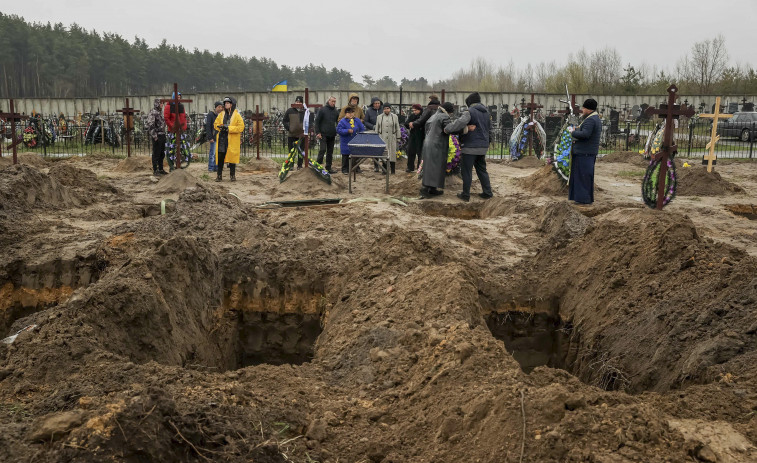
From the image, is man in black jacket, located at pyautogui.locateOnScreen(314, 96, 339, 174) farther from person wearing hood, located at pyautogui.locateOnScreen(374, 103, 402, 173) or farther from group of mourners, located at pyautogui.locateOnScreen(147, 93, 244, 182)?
group of mourners, located at pyautogui.locateOnScreen(147, 93, 244, 182)

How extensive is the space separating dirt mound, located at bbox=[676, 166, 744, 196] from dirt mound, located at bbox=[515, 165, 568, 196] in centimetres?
224

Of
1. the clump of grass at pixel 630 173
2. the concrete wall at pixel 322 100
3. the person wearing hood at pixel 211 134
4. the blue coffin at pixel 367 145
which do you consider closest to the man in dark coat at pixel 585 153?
the blue coffin at pixel 367 145

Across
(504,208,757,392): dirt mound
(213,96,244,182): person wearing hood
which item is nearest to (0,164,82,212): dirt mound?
(213,96,244,182): person wearing hood

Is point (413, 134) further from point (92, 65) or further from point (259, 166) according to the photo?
point (92, 65)

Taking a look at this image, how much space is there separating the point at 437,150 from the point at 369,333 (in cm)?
679

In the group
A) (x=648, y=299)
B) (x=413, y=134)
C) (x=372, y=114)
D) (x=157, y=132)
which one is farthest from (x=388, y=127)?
(x=648, y=299)

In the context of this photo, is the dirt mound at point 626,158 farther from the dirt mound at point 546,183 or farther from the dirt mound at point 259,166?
the dirt mound at point 259,166

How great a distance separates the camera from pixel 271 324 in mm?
7754

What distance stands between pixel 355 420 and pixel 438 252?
352cm

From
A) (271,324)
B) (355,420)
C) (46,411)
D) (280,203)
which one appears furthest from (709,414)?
(280,203)

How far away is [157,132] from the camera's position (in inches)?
564

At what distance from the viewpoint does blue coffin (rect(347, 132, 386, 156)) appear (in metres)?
12.4

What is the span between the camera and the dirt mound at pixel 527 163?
18.7m

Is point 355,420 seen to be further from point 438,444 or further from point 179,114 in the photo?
point 179,114
